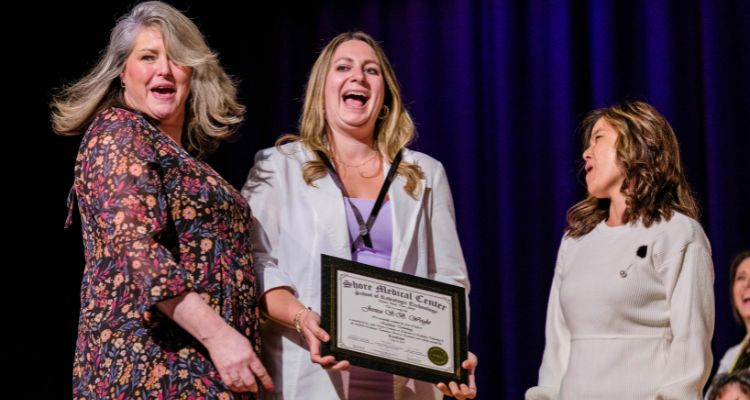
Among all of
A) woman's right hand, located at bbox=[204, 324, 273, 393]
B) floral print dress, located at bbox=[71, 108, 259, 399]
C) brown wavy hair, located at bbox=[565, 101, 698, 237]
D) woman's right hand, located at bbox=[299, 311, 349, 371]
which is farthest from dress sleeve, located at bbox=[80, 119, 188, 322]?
brown wavy hair, located at bbox=[565, 101, 698, 237]

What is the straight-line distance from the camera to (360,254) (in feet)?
9.61

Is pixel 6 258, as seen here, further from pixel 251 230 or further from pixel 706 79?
pixel 706 79

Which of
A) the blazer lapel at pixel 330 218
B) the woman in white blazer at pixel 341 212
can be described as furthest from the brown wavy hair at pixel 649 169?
the blazer lapel at pixel 330 218

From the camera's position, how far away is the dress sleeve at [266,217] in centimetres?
283

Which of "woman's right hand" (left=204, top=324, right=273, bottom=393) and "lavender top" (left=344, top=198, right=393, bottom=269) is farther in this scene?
"lavender top" (left=344, top=198, right=393, bottom=269)

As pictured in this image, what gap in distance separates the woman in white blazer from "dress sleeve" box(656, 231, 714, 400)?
2.01ft

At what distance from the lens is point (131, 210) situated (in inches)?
92.7

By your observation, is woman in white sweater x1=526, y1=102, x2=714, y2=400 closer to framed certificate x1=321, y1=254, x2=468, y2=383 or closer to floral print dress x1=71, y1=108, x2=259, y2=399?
framed certificate x1=321, y1=254, x2=468, y2=383

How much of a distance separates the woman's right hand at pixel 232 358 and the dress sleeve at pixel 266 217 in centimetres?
45

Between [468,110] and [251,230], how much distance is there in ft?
7.76

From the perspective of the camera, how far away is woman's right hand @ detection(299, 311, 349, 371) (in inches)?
101

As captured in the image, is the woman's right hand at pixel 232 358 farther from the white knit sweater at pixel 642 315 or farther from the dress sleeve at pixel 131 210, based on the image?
the white knit sweater at pixel 642 315

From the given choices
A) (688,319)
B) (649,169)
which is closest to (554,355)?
(688,319)

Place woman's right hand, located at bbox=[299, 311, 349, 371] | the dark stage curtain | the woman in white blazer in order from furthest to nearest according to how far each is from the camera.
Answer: the dark stage curtain < the woman in white blazer < woman's right hand, located at bbox=[299, 311, 349, 371]
